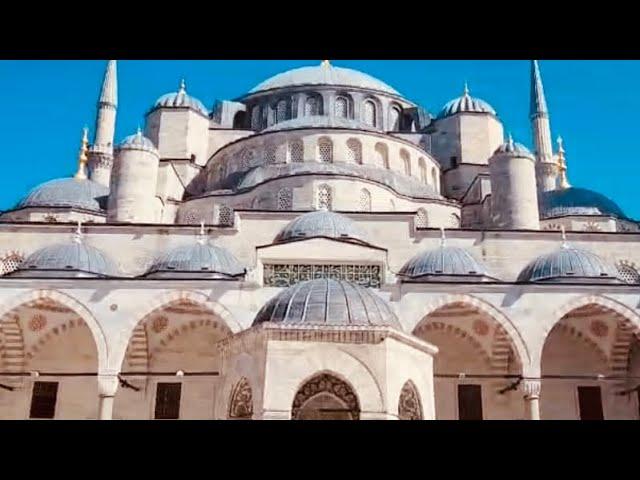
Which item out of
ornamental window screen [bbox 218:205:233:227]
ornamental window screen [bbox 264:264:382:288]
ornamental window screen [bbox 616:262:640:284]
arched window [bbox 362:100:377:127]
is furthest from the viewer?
arched window [bbox 362:100:377:127]

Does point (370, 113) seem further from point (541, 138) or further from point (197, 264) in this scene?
point (197, 264)

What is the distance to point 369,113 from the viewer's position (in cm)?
2225

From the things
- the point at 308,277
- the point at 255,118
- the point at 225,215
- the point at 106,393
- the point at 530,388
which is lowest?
the point at 106,393

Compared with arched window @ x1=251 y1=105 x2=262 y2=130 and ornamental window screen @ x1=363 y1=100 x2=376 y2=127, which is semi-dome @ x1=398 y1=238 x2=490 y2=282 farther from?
arched window @ x1=251 y1=105 x2=262 y2=130

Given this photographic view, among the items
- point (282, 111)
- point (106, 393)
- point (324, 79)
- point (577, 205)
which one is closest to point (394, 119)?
point (324, 79)

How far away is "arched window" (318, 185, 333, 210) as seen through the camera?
15.9 meters

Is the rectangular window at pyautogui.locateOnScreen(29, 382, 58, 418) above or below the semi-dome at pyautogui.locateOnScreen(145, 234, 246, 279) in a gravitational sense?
below

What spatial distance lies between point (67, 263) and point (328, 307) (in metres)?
8.42

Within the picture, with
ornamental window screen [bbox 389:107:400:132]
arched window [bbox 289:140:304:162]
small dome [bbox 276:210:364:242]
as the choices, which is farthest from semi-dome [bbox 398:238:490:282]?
ornamental window screen [bbox 389:107:400:132]

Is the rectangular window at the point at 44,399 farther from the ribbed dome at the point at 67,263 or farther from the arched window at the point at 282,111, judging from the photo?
the arched window at the point at 282,111

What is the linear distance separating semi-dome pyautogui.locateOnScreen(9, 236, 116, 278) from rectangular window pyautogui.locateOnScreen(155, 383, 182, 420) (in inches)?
83.9

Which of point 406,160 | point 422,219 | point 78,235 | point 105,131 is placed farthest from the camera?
point 105,131
